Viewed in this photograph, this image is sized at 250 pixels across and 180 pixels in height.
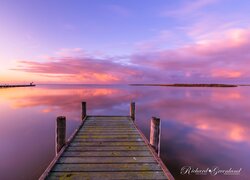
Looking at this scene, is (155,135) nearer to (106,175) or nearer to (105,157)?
(105,157)

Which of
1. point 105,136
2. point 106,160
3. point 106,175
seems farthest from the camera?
point 105,136

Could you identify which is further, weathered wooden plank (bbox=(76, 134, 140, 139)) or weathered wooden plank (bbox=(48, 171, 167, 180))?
weathered wooden plank (bbox=(76, 134, 140, 139))

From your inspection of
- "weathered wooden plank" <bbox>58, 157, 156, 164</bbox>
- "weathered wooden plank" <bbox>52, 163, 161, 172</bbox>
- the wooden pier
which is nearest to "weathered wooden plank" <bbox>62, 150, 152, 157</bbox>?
the wooden pier

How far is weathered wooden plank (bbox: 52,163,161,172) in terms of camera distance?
4.76 m

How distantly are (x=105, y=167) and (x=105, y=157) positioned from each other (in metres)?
0.65

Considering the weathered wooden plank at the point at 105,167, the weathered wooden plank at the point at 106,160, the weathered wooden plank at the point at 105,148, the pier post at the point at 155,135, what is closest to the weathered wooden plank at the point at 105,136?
the pier post at the point at 155,135

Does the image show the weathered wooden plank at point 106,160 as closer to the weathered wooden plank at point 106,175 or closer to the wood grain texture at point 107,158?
the wood grain texture at point 107,158

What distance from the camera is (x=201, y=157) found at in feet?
33.4

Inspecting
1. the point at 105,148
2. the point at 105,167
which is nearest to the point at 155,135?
the point at 105,148

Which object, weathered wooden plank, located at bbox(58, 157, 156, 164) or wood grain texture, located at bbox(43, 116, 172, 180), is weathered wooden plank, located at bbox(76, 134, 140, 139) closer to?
wood grain texture, located at bbox(43, 116, 172, 180)

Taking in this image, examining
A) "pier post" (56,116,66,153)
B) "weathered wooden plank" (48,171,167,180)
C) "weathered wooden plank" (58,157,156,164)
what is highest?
"pier post" (56,116,66,153)

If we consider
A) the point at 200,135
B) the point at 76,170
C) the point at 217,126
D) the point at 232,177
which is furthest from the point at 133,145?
the point at 217,126

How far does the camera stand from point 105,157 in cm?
559

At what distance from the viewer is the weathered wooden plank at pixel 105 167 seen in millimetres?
4762
